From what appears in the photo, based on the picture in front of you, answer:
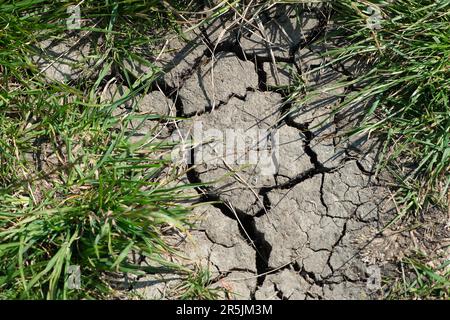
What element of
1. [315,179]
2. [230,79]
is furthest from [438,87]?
[230,79]

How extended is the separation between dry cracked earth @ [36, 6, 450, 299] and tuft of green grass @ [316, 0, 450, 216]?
0.08 m

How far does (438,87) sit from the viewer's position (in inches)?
120

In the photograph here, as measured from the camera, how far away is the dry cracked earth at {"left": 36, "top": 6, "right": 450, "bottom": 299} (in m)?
2.99

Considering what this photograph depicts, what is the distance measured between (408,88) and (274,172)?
2.31ft

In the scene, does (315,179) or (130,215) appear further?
(315,179)

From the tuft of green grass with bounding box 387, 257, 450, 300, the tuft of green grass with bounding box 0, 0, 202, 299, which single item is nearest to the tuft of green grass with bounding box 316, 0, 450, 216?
the tuft of green grass with bounding box 387, 257, 450, 300

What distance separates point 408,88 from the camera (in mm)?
3104

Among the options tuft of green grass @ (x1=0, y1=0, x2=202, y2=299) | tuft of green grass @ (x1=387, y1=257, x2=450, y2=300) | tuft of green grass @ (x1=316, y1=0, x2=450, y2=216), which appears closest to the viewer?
tuft of green grass @ (x1=0, y1=0, x2=202, y2=299)
